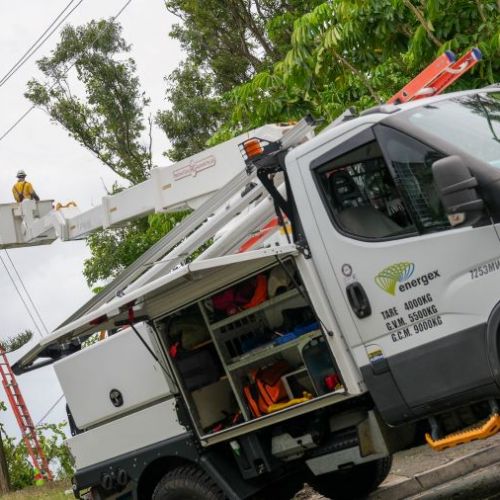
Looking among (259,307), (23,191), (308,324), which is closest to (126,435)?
(259,307)

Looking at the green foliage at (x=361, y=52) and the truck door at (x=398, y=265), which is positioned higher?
the green foliage at (x=361, y=52)

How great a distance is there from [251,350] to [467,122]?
225 cm

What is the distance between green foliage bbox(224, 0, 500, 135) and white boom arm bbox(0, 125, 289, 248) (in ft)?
5.37

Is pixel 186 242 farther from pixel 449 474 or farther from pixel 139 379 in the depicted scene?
pixel 449 474

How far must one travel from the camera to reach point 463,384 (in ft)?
19.5

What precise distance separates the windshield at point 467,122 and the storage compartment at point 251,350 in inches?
53.2

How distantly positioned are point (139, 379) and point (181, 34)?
88.3 ft

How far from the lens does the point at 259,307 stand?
6.94 meters

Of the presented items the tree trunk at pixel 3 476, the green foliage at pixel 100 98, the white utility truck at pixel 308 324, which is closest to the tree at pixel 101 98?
the green foliage at pixel 100 98

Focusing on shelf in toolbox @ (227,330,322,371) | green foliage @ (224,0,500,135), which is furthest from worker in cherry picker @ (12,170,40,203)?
shelf in toolbox @ (227,330,322,371)

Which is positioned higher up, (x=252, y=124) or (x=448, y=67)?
(x=252, y=124)

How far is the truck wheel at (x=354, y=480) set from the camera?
28.5ft

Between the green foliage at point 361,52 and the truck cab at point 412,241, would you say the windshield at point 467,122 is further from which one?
the green foliage at point 361,52

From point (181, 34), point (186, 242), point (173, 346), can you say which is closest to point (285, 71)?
point (186, 242)
